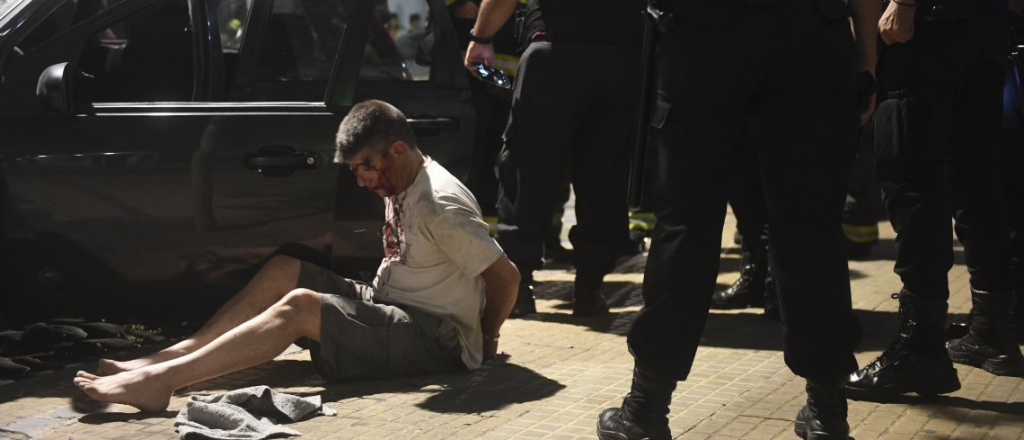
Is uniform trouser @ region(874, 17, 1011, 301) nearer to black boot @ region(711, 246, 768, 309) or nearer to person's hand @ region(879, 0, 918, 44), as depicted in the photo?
person's hand @ region(879, 0, 918, 44)

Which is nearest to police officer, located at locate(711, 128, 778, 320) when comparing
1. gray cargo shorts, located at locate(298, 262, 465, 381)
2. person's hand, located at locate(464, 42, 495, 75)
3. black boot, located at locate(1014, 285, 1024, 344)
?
black boot, located at locate(1014, 285, 1024, 344)

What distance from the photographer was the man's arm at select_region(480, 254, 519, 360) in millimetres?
5012

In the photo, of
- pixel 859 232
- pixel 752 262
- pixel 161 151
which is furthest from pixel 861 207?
pixel 161 151

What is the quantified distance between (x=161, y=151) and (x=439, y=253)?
1.16m

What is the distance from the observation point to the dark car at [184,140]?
5.14 m

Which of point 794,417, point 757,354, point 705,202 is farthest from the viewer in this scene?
point 757,354

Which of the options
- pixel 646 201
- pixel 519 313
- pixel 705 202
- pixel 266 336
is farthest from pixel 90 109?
pixel 646 201

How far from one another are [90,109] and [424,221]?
1.38 meters

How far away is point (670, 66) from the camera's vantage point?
368 centimetres

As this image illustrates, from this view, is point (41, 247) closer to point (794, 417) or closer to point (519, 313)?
point (519, 313)

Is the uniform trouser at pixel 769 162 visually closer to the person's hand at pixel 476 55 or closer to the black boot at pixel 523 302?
the person's hand at pixel 476 55

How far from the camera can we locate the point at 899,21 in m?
4.36

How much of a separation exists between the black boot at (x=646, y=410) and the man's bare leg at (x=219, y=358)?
1420 mm

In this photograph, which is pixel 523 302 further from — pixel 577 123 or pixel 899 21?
pixel 899 21
